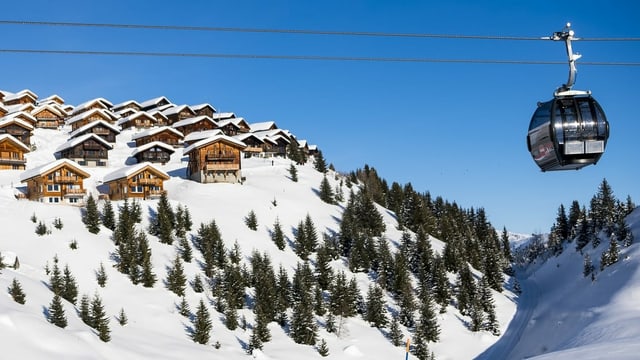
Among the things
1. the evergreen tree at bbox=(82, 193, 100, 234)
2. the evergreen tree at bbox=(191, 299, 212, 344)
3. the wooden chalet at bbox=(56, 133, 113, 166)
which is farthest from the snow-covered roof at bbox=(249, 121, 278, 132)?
the evergreen tree at bbox=(191, 299, 212, 344)

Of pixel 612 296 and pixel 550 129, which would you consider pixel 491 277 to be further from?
pixel 550 129

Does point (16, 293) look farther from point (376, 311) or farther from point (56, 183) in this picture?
point (56, 183)

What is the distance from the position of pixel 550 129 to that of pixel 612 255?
65.0m

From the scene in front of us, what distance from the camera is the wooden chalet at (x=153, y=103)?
140000 millimetres

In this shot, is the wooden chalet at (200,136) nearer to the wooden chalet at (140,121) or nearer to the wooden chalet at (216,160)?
the wooden chalet at (216,160)

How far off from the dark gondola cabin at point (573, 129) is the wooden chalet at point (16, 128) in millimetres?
96725

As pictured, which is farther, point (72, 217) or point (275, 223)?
point (275, 223)

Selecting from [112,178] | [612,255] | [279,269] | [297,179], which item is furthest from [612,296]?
[112,178]

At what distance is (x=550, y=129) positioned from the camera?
1408 cm

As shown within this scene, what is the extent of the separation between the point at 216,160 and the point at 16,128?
132ft

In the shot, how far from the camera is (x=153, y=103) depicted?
139750mm

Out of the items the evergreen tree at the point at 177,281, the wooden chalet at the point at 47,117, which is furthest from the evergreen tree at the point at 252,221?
the wooden chalet at the point at 47,117

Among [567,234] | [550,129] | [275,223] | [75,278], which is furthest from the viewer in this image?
[567,234]

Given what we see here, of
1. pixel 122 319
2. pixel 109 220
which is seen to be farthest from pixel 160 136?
pixel 122 319
